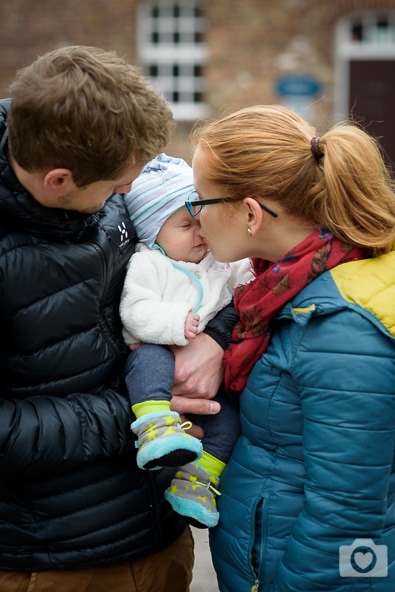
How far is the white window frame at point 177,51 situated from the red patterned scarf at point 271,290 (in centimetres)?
1305

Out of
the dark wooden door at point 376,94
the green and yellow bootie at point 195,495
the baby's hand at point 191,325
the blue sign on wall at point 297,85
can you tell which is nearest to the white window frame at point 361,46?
the dark wooden door at point 376,94

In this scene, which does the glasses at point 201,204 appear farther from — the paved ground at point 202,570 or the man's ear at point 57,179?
the paved ground at point 202,570

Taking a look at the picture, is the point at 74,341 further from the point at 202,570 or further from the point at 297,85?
the point at 297,85

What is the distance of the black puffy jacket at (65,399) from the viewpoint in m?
2.20

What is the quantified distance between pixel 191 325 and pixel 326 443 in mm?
566

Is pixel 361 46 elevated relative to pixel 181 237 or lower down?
lower down

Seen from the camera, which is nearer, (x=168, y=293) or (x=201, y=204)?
(x=201, y=204)

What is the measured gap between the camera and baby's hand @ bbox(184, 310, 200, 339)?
2486mm

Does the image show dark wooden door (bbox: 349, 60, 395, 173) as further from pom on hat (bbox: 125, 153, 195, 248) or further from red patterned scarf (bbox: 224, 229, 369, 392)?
red patterned scarf (bbox: 224, 229, 369, 392)

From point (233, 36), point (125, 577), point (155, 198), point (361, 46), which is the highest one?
point (155, 198)

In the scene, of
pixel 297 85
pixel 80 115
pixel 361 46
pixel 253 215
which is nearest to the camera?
pixel 80 115

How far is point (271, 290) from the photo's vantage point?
7.57 ft

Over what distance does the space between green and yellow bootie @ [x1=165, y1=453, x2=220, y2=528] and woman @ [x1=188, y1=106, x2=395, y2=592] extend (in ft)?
0.14

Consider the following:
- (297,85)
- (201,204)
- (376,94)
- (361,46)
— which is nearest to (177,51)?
(297,85)
